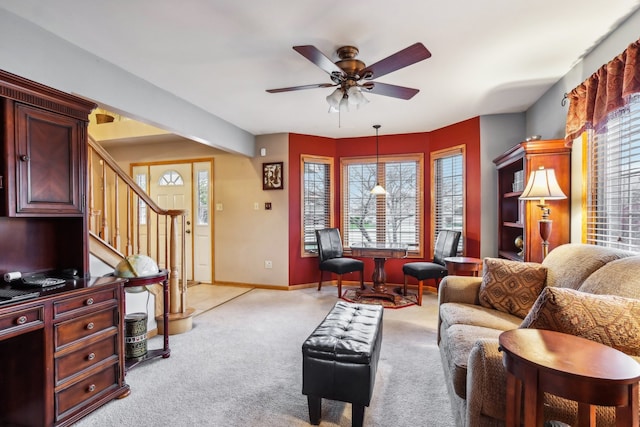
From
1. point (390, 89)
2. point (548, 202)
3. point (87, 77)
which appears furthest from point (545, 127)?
point (87, 77)

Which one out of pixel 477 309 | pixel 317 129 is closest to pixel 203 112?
pixel 317 129

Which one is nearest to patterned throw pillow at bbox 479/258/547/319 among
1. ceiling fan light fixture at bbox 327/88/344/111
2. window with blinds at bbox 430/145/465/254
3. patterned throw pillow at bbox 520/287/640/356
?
patterned throw pillow at bbox 520/287/640/356

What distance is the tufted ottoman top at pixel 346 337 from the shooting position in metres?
1.76

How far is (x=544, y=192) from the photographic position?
2602mm

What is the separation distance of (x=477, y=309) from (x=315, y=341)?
1.31 meters

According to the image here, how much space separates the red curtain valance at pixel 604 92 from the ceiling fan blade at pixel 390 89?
47.0 inches

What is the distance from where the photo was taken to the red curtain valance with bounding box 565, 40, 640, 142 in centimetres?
187

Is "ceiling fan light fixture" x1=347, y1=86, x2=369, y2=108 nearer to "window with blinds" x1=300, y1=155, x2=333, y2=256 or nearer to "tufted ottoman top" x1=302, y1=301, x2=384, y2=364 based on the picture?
"tufted ottoman top" x1=302, y1=301, x2=384, y2=364

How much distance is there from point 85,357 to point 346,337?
1.54 meters

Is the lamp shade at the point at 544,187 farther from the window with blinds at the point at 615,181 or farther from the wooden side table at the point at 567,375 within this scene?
the wooden side table at the point at 567,375

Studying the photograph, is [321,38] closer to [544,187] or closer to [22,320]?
[544,187]

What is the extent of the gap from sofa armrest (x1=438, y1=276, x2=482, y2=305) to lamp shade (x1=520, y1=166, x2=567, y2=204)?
819 millimetres

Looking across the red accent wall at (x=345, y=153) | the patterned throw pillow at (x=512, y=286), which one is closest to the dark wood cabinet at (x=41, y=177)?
the patterned throw pillow at (x=512, y=286)

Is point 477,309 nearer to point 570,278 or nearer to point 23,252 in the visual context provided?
point 570,278
